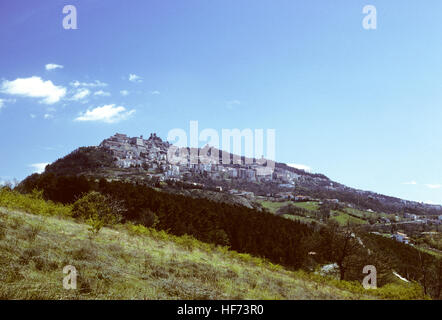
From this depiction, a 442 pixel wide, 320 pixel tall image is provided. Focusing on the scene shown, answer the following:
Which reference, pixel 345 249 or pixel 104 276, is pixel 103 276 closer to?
pixel 104 276

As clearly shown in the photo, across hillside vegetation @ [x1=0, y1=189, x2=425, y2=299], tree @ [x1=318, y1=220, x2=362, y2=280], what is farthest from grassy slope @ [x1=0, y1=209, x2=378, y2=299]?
tree @ [x1=318, y1=220, x2=362, y2=280]

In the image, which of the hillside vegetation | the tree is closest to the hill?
the hillside vegetation

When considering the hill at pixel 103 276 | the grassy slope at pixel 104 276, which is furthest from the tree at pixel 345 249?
the grassy slope at pixel 104 276

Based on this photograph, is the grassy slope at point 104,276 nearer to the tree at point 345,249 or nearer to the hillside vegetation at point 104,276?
the hillside vegetation at point 104,276

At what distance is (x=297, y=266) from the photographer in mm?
68812

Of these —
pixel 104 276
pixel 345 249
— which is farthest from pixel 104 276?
pixel 345 249

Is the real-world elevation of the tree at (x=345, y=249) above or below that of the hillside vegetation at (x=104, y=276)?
below

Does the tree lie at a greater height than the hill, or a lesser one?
lesser

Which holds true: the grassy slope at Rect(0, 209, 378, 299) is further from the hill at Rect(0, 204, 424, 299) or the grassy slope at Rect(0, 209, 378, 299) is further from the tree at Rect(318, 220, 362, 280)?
the tree at Rect(318, 220, 362, 280)

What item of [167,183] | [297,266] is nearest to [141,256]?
[297,266]

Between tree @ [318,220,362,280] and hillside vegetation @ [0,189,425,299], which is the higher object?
hillside vegetation @ [0,189,425,299]

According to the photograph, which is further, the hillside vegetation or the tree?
the tree
